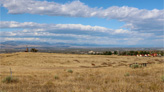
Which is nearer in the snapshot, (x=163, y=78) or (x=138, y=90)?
(x=138, y=90)

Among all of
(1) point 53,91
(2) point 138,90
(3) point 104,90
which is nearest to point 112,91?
(3) point 104,90

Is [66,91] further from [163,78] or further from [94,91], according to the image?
[163,78]

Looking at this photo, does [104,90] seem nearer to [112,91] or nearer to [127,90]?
[112,91]

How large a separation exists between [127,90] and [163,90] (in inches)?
71.9

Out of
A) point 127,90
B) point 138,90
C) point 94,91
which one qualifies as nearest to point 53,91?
point 94,91

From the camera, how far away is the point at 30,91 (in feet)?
28.8

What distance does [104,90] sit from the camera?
8.84 m

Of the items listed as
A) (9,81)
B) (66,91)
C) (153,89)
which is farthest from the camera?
(9,81)

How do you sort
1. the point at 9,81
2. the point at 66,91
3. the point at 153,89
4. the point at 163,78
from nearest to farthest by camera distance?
1. the point at 66,91
2. the point at 153,89
3. the point at 163,78
4. the point at 9,81

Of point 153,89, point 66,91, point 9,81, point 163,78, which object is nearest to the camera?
point 66,91

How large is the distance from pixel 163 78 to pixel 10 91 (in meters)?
9.58

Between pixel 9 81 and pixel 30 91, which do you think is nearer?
pixel 30 91

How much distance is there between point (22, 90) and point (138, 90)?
5.92 metres

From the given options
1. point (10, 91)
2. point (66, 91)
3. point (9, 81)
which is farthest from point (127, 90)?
point (9, 81)
